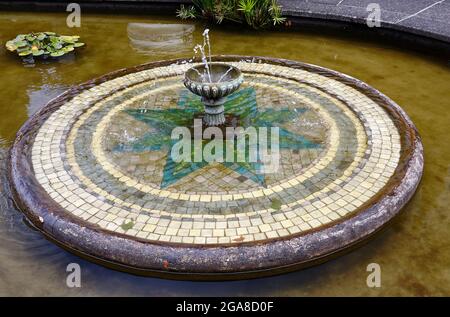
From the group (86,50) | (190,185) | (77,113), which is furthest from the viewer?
(86,50)

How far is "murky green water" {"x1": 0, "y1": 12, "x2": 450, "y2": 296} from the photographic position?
3.86m

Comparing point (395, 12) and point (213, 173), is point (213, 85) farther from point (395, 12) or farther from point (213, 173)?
point (395, 12)

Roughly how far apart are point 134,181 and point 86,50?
4970 mm

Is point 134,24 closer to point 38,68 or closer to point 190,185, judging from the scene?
point 38,68

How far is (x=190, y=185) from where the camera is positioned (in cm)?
466

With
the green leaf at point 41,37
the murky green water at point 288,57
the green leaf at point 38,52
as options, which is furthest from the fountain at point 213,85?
the green leaf at point 41,37

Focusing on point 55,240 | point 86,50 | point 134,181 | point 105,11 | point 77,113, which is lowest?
point 55,240

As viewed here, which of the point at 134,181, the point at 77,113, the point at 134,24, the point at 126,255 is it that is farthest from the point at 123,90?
the point at 134,24

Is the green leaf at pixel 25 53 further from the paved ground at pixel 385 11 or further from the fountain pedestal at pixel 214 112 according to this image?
the fountain pedestal at pixel 214 112

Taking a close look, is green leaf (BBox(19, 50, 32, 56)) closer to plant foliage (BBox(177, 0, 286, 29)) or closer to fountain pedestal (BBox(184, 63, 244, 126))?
plant foliage (BBox(177, 0, 286, 29))

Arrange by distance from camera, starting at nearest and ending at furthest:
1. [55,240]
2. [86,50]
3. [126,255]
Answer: [126,255] < [55,240] < [86,50]

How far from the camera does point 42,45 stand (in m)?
8.59

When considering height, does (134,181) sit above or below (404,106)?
below

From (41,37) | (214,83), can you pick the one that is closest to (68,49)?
(41,37)
